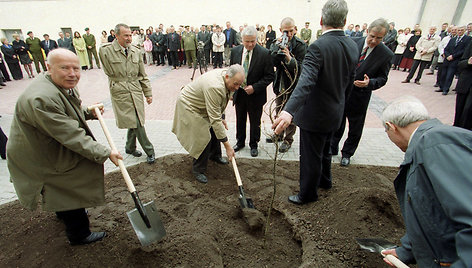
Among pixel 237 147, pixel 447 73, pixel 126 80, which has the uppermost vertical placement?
pixel 126 80

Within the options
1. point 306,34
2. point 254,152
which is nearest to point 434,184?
point 254,152

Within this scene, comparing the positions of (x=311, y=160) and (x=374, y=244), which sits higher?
(x=311, y=160)

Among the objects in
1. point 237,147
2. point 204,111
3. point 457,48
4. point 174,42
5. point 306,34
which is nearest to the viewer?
point 204,111

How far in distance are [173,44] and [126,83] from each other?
1094 centimetres

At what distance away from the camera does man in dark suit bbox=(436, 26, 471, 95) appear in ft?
27.9

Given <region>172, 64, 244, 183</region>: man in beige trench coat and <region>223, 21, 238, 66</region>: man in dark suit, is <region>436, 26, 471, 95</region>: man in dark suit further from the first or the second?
<region>223, 21, 238, 66</region>: man in dark suit

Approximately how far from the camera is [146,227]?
2527 mm

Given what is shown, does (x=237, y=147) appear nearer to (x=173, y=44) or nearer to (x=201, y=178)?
(x=201, y=178)

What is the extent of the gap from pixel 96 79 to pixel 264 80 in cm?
1011

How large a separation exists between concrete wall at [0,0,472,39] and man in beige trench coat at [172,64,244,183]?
1528 cm

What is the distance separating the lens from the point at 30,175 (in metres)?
2.17

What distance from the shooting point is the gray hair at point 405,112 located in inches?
58.3

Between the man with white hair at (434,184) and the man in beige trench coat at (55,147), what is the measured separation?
224 centimetres

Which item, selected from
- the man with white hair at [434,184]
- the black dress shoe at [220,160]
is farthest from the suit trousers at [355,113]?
the man with white hair at [434,184]
